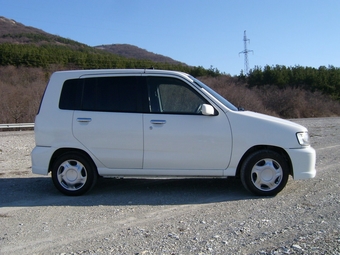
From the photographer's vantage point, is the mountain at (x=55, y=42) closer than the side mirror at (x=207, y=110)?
No

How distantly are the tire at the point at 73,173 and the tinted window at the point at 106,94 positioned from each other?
2.78 ft

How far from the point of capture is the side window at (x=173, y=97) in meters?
6.67

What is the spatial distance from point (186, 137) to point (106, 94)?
5.06ft

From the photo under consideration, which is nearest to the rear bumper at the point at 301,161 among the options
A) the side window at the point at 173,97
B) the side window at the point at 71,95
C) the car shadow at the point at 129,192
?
the car shadow at the point at 129,192

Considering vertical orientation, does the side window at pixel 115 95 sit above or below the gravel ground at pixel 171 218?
above

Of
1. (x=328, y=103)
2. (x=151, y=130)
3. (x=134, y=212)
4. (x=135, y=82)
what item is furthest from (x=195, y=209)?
(x=328, y=103)

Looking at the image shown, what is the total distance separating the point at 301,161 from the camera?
255 inches

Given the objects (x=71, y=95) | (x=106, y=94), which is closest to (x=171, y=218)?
(x=106, y=94)

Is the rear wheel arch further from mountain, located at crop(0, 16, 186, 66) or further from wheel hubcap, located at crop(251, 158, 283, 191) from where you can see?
mountain, located at crop(0, 16, 186, 66)

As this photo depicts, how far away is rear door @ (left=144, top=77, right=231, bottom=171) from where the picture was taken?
6.51 metres

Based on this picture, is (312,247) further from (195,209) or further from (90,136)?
(90,136)

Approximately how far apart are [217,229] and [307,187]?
108 inches

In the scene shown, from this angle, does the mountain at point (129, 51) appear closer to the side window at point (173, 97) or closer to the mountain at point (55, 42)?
the mountain at point (55, 42)

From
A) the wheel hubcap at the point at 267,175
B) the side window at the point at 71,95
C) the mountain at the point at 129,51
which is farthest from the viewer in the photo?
the mountain at the point at 129,51
